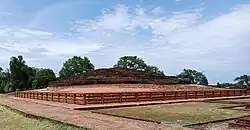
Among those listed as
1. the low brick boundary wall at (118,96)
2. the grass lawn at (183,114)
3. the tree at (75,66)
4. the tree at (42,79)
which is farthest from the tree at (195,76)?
the grass lawn at (183,114)

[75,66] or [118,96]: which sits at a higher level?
[75,66]

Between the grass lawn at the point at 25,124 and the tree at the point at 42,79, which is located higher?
the tree at the point at 42,79

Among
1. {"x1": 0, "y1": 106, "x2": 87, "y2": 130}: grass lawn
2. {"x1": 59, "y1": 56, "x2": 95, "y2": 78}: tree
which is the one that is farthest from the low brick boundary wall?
{"x1": 59, "y1": 56, "x2": 95, "y2": 78}: tree

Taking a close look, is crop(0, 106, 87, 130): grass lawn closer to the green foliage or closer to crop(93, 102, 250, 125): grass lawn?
crop(93, 102, 250, 125): grass lawn

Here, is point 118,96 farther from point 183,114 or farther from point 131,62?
point 131,62

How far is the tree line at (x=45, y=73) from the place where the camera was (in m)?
63.7

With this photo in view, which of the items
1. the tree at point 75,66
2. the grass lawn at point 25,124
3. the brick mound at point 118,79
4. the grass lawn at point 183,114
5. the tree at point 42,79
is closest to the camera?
the grass lawn at point 25,124

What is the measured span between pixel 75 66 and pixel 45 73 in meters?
11.2

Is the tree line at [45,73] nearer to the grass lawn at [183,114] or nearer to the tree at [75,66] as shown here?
the tree at [75,66]

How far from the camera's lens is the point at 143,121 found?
1203 cm

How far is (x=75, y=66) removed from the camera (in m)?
76.4

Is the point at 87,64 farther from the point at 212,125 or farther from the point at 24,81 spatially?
the point at 212,125

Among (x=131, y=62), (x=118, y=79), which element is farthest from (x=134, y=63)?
(x=118, y=79)

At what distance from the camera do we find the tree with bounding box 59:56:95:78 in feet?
251
